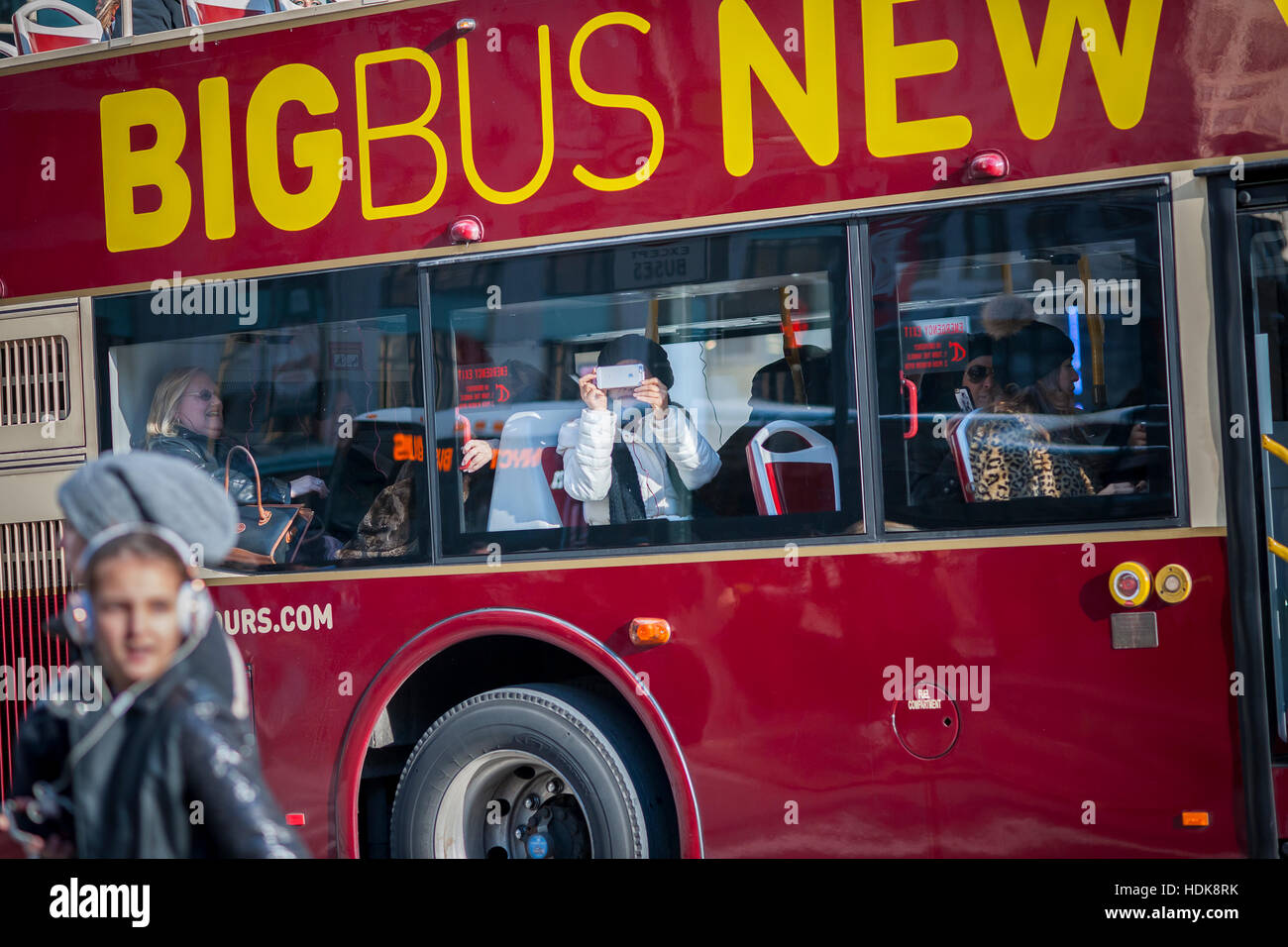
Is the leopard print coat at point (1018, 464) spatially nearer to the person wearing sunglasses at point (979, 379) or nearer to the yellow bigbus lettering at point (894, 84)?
the person wearing sunglasses at point (979, 379)

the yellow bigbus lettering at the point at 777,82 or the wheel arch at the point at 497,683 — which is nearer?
the yellow bigbus lettering at the point at 777,82

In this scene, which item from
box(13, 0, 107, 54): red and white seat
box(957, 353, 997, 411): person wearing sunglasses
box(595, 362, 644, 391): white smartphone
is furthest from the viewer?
box(13, 0, 107, 54): red and white seat

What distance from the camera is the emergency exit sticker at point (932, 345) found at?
11.5 ft

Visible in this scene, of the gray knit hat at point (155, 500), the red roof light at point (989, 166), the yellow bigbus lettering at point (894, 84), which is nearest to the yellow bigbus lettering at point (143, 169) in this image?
the gray knit hat at point (155, 500)

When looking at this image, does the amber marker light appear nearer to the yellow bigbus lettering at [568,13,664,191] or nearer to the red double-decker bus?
the red double-decker bus

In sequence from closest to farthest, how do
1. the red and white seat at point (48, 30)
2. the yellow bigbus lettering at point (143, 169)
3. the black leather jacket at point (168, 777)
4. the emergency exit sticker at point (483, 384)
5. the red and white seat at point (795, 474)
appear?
1. the black leather jacket at point (168, 777)
2. the red and white seat at point (795, 474)
3. the emergency exit sticker at point (483, 384)
4. the yellow bigbus lettering at point (143, 169)
5. the red and white seat at point (48, 30)

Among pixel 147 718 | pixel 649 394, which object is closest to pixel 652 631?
pixel 649 394

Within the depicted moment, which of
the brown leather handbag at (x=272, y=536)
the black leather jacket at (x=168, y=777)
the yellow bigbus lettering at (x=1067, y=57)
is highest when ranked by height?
the yellow bigbus lettering at (x=1067, y=57)

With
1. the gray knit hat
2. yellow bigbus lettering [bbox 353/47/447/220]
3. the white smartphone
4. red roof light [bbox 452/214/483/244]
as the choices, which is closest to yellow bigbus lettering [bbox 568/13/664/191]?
red roof light [bbox 452/214/483/244]

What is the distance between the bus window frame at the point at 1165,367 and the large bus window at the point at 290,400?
1.58m

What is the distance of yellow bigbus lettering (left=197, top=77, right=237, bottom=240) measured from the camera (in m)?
4.11

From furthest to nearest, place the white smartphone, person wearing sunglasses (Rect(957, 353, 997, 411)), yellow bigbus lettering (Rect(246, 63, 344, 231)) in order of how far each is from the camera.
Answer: yellow bigbus lettering (Rect(246, 63, 344, 231))
the white smartphone
person wearing sunglasses (Rect(957, 353, 997, 411))
